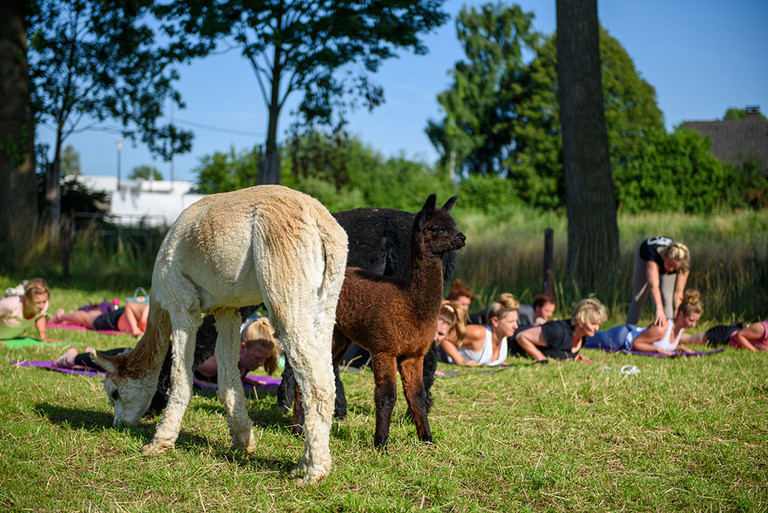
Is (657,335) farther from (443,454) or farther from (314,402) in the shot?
(314,402)

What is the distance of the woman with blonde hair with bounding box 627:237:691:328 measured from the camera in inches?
356

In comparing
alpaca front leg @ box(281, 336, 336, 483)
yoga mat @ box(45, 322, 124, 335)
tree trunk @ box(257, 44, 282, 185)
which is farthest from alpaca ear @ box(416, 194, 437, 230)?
tree trunk @ box(257, 44, 282, 185)

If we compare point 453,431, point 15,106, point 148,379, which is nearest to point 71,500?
point 148,379

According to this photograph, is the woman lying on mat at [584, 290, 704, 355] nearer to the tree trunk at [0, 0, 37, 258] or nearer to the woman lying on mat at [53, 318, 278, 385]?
the woman lying on mat at [53, 318, 278, 385]

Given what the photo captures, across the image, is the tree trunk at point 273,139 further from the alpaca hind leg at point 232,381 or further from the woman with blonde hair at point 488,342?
the alpaca hind leg at point 232,381

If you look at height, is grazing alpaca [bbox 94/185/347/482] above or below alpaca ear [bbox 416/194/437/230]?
below

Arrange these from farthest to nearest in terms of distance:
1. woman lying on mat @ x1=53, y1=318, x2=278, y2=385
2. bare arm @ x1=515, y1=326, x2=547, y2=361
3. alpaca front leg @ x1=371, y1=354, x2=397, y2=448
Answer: bare arm @ x1=515, y1=326, x2=547, y2=361 < woman lying on mat @ x1=53, y1=318, x2=278, y2=385 < alpaca front leg @ x1=371, y1=354, x2=397, y2=448

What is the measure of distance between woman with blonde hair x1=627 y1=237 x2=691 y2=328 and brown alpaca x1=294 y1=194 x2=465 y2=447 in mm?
5579

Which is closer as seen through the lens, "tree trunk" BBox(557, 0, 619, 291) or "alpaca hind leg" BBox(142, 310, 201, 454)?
"alpaca hind leg" BBox(142, 310, 201, 454)

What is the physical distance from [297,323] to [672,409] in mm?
3371

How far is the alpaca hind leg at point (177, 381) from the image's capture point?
3.98 m

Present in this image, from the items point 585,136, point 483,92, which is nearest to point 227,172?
point 483,92

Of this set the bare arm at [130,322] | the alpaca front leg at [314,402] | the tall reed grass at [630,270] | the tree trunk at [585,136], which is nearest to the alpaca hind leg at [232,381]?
the alpaca front leg at [314,402]

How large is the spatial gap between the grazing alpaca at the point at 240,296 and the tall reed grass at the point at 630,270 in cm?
798
